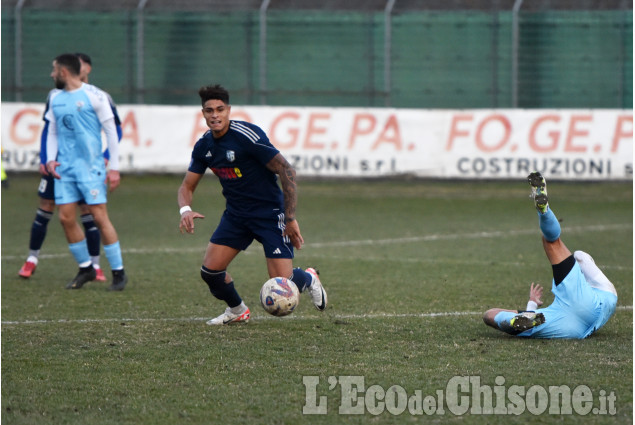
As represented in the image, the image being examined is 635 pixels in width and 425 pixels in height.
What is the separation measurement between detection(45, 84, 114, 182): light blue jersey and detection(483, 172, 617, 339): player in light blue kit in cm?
427

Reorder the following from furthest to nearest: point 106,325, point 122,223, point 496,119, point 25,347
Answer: point 496,119 → point 122,223 → point 106,325 → point 25,347

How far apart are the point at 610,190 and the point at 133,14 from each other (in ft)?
35.2

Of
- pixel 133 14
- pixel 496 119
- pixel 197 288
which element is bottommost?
pixel 197 288

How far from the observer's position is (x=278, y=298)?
701cm

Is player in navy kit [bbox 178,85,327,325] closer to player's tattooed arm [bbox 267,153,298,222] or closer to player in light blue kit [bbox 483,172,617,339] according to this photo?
player's tattooed arm [bbox 267,153,298,222]

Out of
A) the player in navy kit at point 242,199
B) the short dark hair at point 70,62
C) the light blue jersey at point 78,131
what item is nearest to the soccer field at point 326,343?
the player in navy kit at point 242,199

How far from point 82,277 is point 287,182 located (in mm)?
3294

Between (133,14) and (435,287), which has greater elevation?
(133,14)

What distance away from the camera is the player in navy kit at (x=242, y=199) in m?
7.30

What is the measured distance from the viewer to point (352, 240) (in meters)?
13.1

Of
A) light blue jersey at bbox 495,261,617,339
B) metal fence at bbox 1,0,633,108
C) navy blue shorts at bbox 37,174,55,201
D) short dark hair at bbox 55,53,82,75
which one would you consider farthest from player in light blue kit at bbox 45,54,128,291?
metal fence at bbox 1,0,633,108

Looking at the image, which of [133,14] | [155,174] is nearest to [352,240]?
[155,174]

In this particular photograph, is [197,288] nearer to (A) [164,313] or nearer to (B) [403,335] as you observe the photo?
(A) [164,313]

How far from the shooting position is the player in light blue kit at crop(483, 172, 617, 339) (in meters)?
6.99
